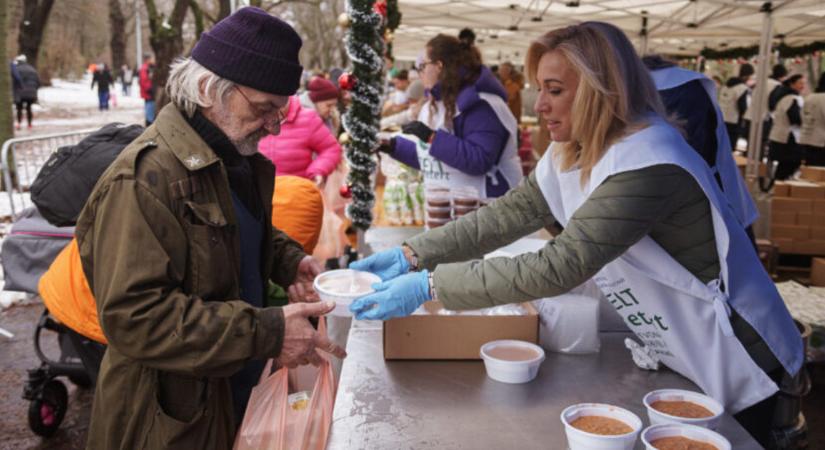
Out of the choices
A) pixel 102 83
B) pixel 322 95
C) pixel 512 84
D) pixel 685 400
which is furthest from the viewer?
pixel 102 83

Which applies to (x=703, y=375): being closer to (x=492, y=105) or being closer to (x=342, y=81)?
Answer: (x=492, y=105)

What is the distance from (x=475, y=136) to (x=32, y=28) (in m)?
23.6

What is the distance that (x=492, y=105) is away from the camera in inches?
154

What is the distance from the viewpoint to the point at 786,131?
10.5 m

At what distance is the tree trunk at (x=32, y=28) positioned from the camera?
22.3 meters

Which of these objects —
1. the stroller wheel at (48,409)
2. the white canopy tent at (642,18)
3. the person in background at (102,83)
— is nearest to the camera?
the stroller wheel at (48,409)

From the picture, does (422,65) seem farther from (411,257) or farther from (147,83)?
(147,83)

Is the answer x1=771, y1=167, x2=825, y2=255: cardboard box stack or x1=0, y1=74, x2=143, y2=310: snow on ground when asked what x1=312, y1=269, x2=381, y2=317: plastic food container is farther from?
x1=0, y1=74, x2=143, y2=310: snow on ground

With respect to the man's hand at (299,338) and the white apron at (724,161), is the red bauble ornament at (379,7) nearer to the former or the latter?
the white apron at (724,161)

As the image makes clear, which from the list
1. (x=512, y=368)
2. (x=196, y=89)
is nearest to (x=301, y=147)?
(x=196, y=89)

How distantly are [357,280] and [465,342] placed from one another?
39cm

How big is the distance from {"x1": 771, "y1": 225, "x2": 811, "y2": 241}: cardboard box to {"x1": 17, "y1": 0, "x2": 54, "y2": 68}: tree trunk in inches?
870

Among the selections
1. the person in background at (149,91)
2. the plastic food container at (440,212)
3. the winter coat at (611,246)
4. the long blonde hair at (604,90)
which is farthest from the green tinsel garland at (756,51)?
the winter coat at (611,246)

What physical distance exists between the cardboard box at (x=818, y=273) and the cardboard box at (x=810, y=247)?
0.75m
